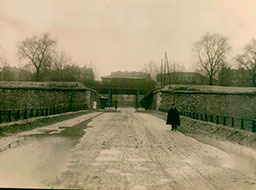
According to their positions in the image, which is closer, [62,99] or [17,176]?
[17,176]

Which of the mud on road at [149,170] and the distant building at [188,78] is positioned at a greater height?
the distant building at [188,78]

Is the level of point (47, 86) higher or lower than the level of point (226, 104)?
higher

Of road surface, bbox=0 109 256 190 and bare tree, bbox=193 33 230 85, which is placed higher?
bare tree, bbox=193 33 230 85

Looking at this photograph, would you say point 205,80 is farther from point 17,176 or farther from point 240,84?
point 17,176


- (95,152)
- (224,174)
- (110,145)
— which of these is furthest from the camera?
(110,145)

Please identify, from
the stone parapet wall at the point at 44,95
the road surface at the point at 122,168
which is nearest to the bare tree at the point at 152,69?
the stone parapet wall at the point at 44,95

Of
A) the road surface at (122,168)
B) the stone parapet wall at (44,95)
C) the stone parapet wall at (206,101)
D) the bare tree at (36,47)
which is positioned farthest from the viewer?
the stone parapet wall at (44,95)

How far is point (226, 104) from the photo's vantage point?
145 feet

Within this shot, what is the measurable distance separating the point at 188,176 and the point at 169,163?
1325 mm

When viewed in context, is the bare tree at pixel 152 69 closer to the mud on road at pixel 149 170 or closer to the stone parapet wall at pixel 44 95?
the stone parapet wall at pixel 44 95

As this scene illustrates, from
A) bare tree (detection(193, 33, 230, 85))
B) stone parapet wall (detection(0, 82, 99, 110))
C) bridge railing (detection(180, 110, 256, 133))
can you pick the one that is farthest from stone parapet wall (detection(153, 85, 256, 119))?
stone parapet wall (detection(0, 82, 99, 110))

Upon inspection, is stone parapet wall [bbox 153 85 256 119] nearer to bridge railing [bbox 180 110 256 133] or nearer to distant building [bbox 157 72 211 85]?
bridge railing [bbox 180 110 256 133]

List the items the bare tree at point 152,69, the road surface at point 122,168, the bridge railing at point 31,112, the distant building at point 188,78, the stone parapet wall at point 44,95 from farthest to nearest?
the bare tree at point 152,69, the distant building at point 188,78, the stone parapet wall at point 44,95, the bridge railing at point 31,112, the road surface at point 122,168

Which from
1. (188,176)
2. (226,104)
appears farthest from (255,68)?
(188,176)
